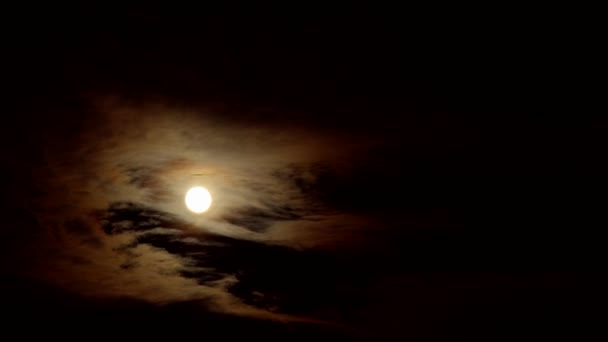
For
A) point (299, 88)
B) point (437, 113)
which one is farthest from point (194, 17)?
point (437, 113)

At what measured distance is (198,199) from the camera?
166 inches

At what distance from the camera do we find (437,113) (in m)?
3.20

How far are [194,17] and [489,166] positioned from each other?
2.55m

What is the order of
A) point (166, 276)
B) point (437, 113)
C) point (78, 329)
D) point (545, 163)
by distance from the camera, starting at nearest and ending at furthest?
point (437, 113), point (545, 163), point (166, 276), point (78, 329)

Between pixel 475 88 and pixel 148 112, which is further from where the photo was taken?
pixel 148 112

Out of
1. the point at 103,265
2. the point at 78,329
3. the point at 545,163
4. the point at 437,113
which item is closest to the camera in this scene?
the point at 437,113

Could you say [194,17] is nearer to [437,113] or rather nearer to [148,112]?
[148,112]

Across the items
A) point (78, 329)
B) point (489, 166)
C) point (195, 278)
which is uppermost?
point (489, 166)

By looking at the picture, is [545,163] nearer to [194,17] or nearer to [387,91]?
[387,91]

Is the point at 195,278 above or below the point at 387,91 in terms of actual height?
below

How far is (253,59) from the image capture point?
2875 millimetres

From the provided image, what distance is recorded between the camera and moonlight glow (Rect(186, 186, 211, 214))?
13.6ft

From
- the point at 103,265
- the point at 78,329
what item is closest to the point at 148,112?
the point at 103,265

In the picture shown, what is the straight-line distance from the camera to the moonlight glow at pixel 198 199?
416 cm
